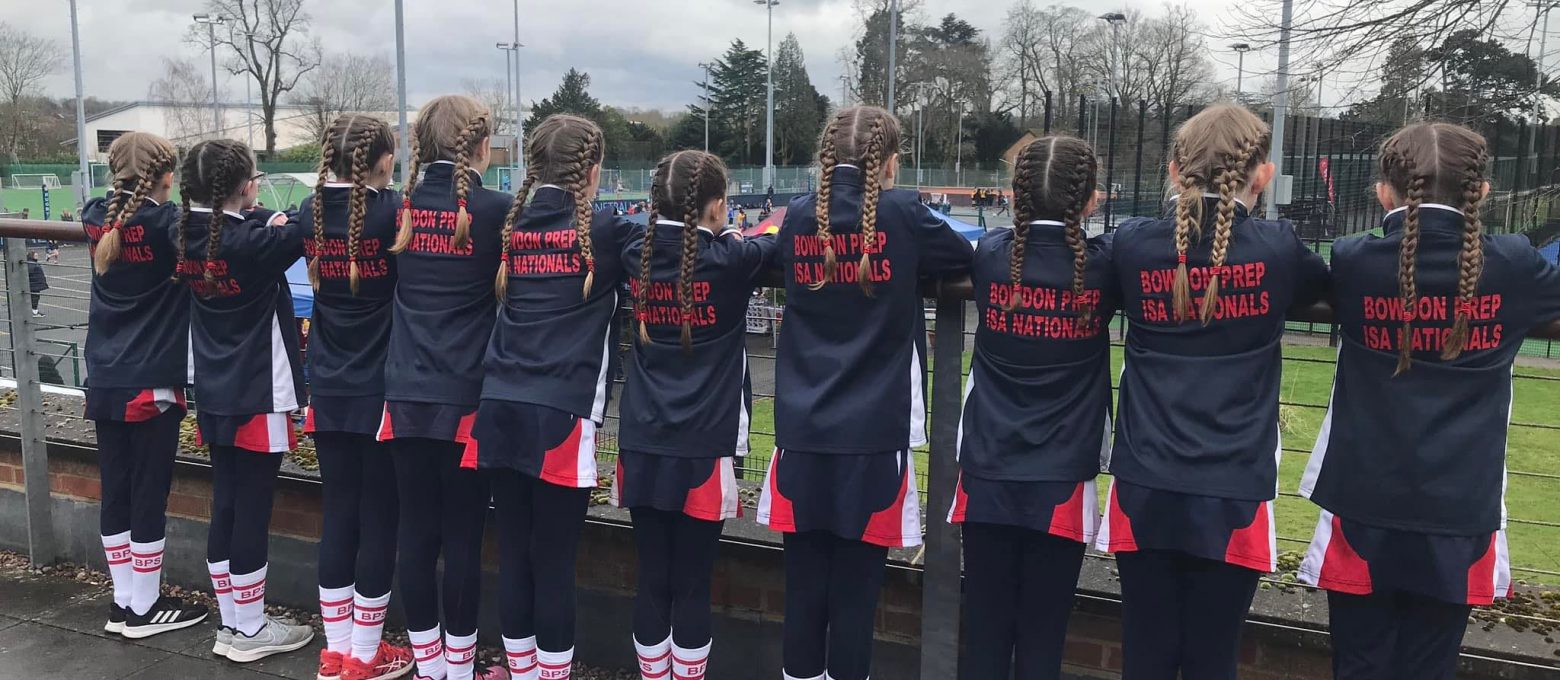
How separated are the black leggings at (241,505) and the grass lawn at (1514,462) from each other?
176cm

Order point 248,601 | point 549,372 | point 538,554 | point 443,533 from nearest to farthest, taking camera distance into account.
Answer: point 549,372, point 538,554, point 443,533, point 248,601

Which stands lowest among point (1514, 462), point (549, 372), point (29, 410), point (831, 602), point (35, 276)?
point (1514, 462)

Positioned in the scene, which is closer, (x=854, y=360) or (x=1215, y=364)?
(x=1215, y=364)

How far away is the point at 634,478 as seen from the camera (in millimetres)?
2869

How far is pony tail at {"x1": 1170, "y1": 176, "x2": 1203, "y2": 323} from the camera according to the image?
2.35m

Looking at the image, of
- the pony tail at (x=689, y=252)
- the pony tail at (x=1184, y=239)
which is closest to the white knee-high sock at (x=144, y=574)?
the pony tail at (x=689, y=252)

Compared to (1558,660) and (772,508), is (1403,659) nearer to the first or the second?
(1558,660)

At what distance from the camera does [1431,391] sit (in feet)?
7.60

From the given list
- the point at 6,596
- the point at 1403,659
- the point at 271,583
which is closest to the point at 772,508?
the point at 1403,659

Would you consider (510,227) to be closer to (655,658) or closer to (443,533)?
(443,533)

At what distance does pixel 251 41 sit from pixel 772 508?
5085 centimetres

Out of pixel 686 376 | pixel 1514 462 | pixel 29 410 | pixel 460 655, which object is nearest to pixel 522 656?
pixel 460 655

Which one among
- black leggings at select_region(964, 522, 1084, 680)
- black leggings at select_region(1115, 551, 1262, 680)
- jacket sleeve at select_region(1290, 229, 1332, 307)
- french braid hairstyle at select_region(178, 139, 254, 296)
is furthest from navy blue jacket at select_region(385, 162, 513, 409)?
jacket sleeve at select_region(1290, 229, 1332, 307)

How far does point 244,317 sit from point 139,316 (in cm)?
46
